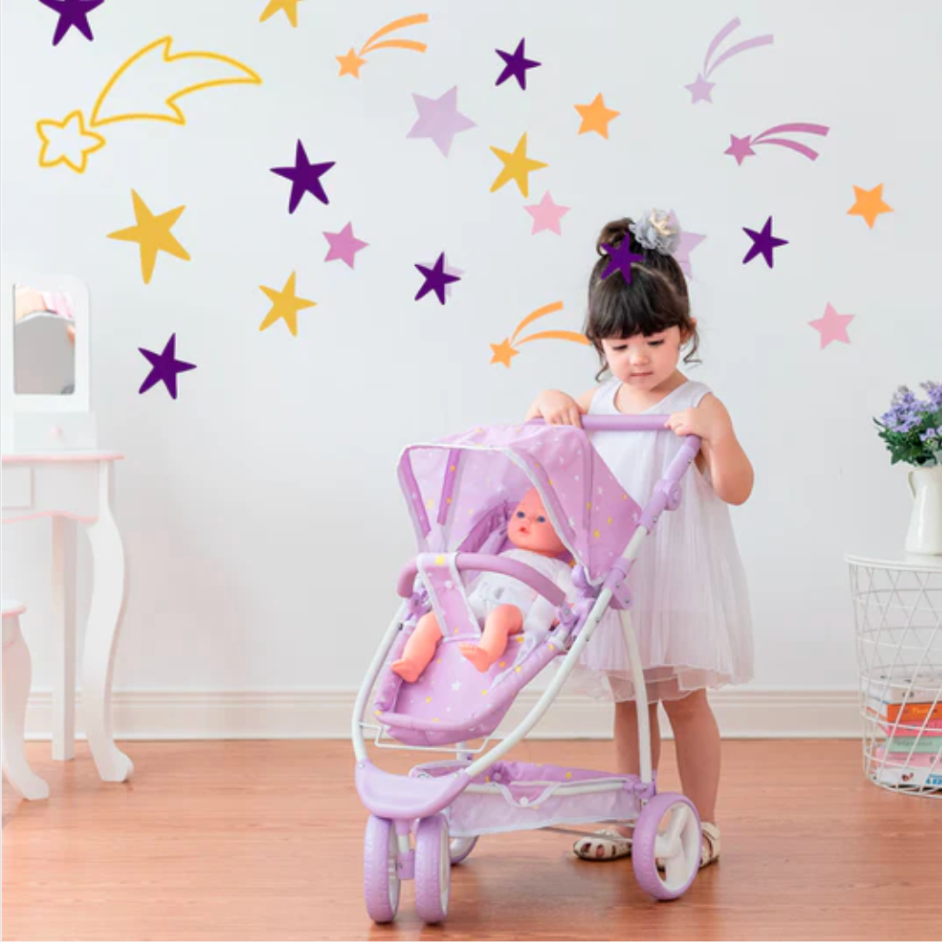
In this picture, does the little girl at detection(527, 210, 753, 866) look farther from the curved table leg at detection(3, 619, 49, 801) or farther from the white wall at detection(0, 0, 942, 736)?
the curved table leg at detection(3, 619, 49, 801)

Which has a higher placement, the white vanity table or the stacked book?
the white vanity table

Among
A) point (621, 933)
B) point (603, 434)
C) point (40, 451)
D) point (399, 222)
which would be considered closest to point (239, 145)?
point (399, 222)

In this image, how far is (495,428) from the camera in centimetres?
204

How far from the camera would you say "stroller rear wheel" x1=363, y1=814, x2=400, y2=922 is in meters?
1.88

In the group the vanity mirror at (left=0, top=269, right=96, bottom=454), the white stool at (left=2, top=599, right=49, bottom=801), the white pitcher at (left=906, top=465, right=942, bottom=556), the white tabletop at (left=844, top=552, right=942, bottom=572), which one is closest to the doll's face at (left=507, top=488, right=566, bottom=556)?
the white tabletop at (left=844, top=552, right=942, bottom=572)

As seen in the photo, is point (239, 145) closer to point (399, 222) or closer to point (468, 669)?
point (399, 222)

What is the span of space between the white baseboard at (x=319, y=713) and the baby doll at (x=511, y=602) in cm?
106

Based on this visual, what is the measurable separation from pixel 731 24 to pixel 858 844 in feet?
6.03

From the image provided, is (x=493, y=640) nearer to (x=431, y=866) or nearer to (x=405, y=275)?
(x=431, y=866)

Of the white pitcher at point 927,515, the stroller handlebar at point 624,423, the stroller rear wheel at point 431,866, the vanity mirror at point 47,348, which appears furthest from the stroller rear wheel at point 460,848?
the vanity mirror at point 47,348

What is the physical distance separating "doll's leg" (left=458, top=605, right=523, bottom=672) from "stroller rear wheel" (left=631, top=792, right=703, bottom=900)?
0.34 meters

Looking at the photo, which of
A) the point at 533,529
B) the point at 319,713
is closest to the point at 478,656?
the point at 533,529

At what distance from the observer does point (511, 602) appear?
206 centimetres

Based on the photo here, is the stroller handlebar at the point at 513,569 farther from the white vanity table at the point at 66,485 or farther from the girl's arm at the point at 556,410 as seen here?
the white vanity table at the point at 66,485
